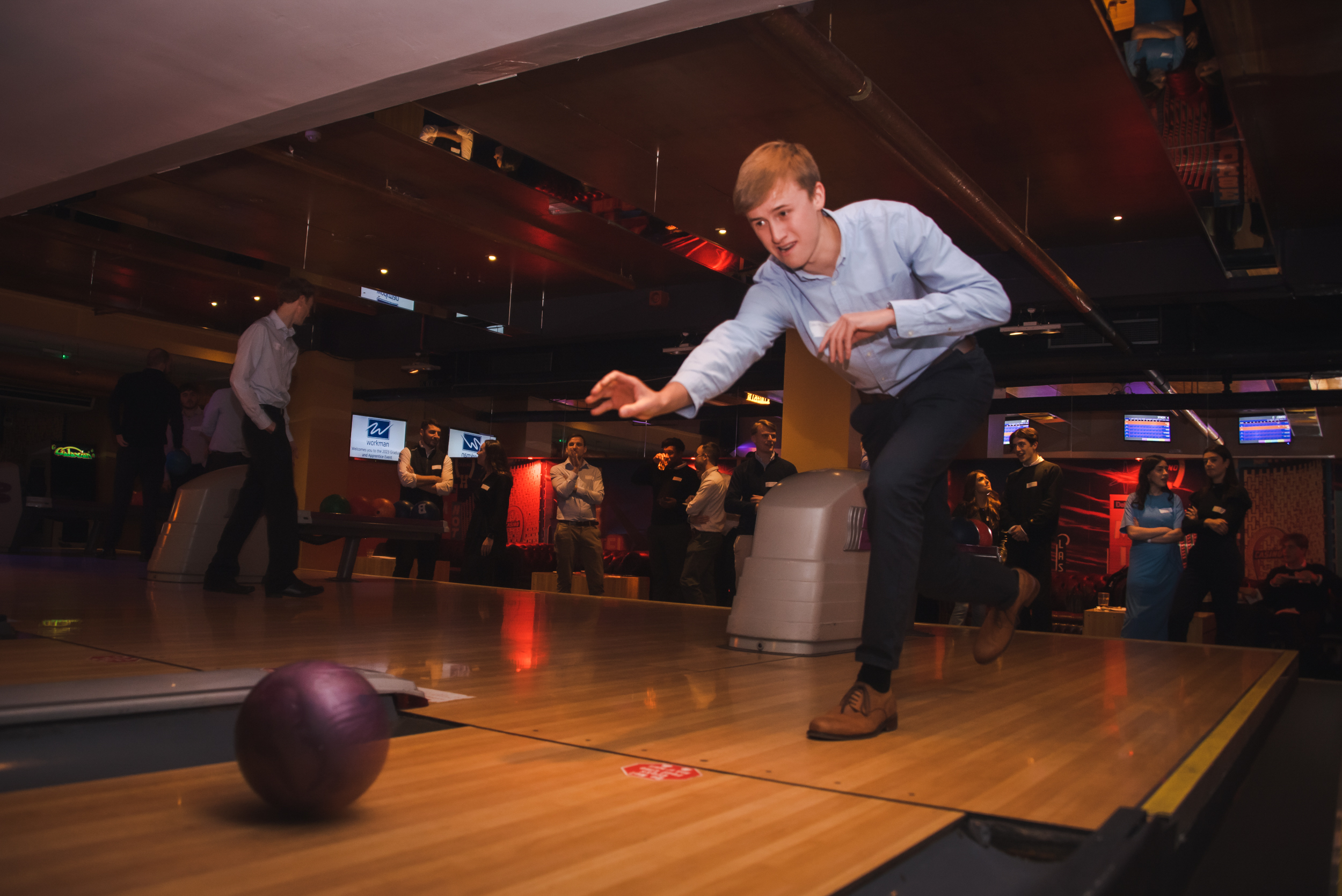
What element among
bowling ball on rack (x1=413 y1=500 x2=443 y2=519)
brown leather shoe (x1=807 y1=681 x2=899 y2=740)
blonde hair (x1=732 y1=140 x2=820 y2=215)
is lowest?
brown leather shoe (x1=807 y1=681 x2=899 y2=740)

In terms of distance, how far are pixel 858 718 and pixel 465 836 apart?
1.00 m

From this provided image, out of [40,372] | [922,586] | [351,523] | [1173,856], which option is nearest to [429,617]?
[351,523]

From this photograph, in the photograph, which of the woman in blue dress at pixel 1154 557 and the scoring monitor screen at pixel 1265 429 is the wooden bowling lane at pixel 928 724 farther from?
the scoring monitor screen at pixel 1265 429

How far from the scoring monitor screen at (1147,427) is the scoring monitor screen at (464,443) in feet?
29.1

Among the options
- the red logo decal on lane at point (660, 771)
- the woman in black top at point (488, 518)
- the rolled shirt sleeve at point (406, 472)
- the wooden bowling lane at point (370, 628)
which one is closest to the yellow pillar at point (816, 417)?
the woman in black top at point (488, 518)

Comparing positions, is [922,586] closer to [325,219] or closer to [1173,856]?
[1173,856]

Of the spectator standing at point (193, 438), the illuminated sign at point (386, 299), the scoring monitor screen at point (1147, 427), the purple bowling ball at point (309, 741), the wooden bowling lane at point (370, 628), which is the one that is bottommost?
the wooden bowling lane at point (370, 628)

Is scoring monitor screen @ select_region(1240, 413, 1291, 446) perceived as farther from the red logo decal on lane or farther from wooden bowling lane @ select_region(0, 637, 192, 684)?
wooden bowling lane @ select_region(0, 637, 192, 684)

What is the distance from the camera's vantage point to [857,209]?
7.05ft

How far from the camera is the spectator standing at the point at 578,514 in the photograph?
24.6 feet

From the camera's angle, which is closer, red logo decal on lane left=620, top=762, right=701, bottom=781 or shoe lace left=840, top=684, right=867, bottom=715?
red logo decal on lane left=620, top=762, right=701, bottom=781

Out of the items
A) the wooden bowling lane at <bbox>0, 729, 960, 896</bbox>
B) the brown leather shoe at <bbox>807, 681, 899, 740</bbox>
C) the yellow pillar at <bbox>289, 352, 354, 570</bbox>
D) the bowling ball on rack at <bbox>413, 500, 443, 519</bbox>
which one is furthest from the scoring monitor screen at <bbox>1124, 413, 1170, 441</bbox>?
the wooden bowling lane at <bbox>0, 729, 960, 896</bbox>

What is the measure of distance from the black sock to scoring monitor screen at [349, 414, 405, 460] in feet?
40.5

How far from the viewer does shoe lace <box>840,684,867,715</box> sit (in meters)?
1.98
